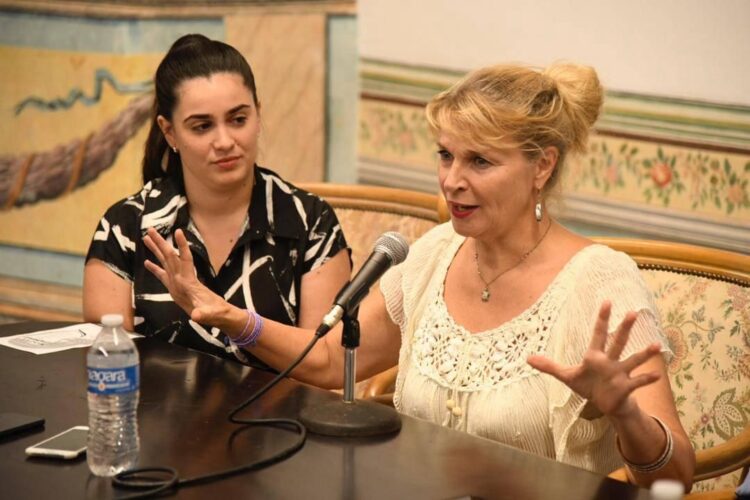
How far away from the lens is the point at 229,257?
9.66 feet

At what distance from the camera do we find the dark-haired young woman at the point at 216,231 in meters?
2.92

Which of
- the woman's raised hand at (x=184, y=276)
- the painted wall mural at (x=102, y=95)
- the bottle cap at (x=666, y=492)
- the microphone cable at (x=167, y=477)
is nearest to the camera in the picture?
the bottle cap at (x=666, y=492)

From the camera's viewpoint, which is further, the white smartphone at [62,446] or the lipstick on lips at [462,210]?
the lipstick on lips at [462,210]

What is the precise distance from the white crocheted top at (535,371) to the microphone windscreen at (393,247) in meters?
0.43

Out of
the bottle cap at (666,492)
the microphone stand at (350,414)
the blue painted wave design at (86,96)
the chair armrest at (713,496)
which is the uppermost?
the blue painted wave design at (86,96)

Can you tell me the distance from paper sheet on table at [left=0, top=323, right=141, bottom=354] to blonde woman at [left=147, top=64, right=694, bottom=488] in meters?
0.30

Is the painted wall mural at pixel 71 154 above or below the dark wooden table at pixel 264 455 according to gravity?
above

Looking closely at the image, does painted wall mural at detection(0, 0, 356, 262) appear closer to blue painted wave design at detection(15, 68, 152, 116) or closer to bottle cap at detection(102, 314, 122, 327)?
blue painted wave design at detection(15, 68, 152, 116)

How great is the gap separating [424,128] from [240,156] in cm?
115

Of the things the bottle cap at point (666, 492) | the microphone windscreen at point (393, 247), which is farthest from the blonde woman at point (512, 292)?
the bottle cap at point (666, 492)

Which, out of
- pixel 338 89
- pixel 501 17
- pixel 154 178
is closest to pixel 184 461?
pixel 154 178

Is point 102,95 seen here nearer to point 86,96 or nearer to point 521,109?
point 86,96

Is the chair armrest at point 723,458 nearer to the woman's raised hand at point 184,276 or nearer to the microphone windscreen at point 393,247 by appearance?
the microphone windscreen at point 393,247

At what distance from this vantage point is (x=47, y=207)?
497 cm
